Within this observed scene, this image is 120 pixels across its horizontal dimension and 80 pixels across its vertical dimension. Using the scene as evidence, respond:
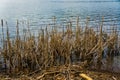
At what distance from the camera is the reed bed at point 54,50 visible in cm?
1150

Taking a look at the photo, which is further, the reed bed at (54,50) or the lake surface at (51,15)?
the lake surface at (51,15)

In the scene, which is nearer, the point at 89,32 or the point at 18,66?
the point at 18,66

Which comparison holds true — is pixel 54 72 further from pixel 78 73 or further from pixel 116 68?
pixel 116 68

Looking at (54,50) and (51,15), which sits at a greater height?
(51,15)

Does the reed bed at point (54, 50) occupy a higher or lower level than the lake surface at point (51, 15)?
lower

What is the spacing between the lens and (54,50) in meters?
12.6

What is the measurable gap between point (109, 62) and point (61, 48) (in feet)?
7.48

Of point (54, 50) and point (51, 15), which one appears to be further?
point (51, 15)

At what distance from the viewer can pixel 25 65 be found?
11.9 metres

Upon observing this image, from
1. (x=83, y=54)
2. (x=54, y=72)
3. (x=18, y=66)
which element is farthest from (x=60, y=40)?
(x=54, y=72)

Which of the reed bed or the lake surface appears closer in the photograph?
the reed bed

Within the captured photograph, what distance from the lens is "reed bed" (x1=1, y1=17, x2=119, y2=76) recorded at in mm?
11496

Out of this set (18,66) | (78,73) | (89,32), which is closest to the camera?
(78,73)

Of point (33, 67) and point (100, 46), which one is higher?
point (100, 46)
